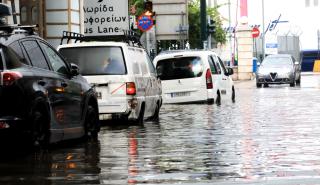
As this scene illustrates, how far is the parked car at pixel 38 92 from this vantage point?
42.1ft

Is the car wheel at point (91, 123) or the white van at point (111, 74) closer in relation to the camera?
the car wheel at point (91, 123)

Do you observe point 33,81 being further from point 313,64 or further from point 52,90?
point 313,64

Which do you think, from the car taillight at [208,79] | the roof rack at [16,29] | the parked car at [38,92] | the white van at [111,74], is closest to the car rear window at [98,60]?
the white van at [111,74]

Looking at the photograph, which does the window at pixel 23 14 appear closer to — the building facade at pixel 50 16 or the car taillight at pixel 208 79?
the building facade at pixel 50 16

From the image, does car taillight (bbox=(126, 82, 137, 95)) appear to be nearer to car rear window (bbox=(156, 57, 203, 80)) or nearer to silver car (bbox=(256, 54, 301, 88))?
car rear window (bbox=(156, 57, 203, 80))

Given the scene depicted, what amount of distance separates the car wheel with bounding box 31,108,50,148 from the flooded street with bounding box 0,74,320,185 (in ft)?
0.52

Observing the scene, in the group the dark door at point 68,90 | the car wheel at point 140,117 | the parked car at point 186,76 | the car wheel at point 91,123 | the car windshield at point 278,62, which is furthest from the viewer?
the car windshield at point 278,62

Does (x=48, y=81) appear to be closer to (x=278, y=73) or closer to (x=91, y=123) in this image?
(x=91, y=123)

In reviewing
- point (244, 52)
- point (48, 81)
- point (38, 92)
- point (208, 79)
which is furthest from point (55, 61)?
point (244, 52)

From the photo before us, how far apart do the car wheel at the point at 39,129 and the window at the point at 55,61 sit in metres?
1.28

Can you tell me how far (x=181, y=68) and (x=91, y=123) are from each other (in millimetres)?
13440

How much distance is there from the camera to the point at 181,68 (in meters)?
29.8

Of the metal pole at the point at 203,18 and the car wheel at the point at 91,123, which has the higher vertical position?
the metal pole at the point at 203,18

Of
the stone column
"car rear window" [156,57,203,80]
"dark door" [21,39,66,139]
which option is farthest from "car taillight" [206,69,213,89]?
the stone column
